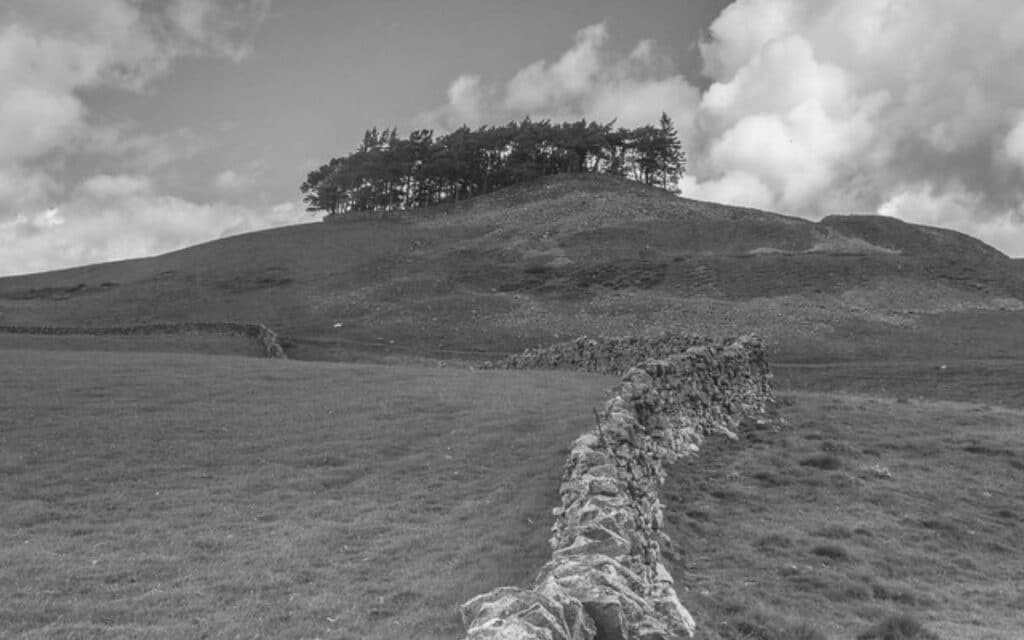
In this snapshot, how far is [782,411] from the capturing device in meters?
31.3

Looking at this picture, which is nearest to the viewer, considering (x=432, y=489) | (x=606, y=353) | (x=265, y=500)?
(x=265, y=500)

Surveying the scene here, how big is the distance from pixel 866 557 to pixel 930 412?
1945 cm

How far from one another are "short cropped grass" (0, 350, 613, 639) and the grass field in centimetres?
7

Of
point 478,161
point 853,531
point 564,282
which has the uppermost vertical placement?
point 478,161

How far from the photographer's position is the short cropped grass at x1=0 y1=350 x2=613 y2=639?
454 inches

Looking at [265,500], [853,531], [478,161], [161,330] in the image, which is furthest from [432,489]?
[478,161]

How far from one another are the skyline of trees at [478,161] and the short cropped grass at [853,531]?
362ft

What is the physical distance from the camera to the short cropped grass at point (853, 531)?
12875mm

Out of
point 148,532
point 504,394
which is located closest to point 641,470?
point 148,532

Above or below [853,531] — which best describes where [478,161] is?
above

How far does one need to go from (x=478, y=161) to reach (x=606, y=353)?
320 feet

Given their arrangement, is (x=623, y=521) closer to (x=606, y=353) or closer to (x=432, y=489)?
(x=432, y=489)

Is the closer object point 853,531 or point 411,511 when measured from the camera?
point 411,511

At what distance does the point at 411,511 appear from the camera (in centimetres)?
1720
